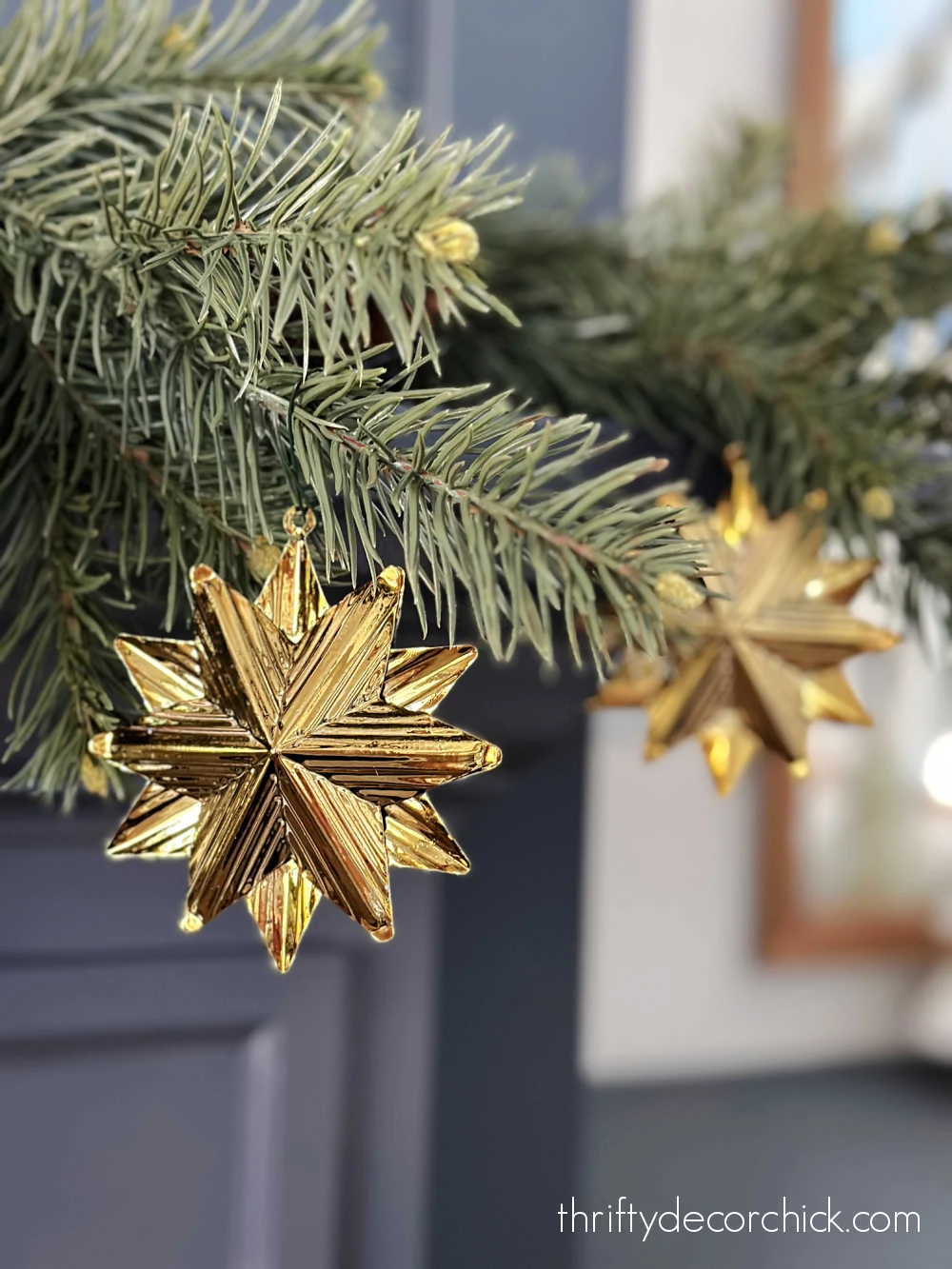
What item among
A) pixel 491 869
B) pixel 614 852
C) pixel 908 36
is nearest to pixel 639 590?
pixel 491 869

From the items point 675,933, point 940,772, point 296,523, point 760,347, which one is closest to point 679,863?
point 675,933

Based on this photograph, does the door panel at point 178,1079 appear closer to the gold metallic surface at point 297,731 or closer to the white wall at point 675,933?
the gold metallic surface at point 297,731

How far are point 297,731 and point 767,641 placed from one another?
0.41ft

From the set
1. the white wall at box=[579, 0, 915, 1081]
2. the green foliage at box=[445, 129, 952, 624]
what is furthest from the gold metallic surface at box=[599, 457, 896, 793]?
the white wall at box=[579, 0, 915, 1081]

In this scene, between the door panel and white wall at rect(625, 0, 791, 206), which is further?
white wall at rect(625, 0, 791, 206)

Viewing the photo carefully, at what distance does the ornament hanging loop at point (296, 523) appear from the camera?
0.60 feet

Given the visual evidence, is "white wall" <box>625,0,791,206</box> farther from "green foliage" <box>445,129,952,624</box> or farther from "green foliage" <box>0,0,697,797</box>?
"green foliage" <box>0,0,697,797</box>

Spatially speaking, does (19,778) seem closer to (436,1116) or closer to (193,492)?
(193,492)

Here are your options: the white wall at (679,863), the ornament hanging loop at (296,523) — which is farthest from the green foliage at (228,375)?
the white wall at (679,863)

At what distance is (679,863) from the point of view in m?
0.64

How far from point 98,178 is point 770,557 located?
0.55 ft

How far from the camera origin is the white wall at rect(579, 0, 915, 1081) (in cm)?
63

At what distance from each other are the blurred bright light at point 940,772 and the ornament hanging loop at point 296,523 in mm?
562

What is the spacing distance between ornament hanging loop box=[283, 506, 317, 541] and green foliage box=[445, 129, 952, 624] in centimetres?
13
